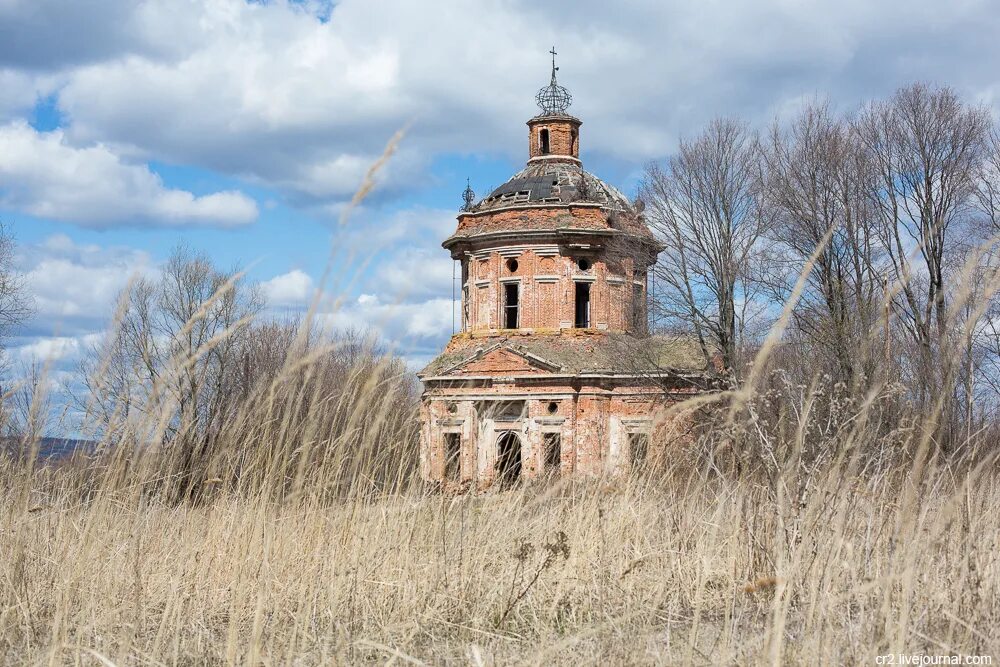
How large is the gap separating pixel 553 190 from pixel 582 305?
3633 millimetres

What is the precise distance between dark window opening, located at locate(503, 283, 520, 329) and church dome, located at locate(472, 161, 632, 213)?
8.03ft

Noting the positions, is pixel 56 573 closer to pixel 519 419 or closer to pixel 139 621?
pixel 139 621

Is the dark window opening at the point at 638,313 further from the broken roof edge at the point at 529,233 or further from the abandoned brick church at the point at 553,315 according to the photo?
the broken roof edge at the point at 529,233

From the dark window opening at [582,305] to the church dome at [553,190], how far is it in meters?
2.44

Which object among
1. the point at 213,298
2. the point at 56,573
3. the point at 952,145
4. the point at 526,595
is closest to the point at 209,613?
the point at 56,573

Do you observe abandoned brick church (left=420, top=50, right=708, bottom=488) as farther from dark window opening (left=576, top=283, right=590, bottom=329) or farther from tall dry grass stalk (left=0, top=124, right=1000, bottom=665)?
tall dry grass stalk (left=0, top=124, right=1000, bottom=665)

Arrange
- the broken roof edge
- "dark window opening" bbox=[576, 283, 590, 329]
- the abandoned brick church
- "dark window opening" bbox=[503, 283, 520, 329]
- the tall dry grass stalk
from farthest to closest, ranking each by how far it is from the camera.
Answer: "dark window opening" bbox=[503, 283, 520, 329], "dark window opening" bbox=[576, 283, 590, 329], the broken roof edge, the abandoned brick church, the tall dry grass stalk

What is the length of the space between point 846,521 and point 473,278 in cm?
2412

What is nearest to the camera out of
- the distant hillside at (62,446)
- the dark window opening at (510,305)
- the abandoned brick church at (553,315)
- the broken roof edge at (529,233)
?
the distant hillside at (62,446)

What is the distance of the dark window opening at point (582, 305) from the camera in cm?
2761

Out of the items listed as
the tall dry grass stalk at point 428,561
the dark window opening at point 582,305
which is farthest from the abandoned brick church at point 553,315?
the tall dry grass stalk at point 428,561

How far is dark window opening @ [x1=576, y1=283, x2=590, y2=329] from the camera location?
90.6 feet

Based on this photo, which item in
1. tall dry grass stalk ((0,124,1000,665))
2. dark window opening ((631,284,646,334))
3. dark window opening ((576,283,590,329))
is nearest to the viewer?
tall dry grass stalk ((0,124,1000,665))

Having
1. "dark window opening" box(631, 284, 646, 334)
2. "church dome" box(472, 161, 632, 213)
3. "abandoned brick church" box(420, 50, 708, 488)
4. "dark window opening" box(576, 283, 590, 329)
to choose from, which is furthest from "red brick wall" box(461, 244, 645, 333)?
"dark window opening" box(631, 284, 646, 334)
